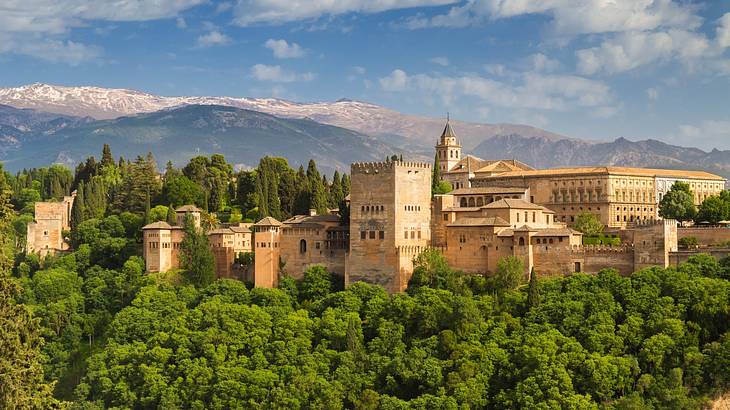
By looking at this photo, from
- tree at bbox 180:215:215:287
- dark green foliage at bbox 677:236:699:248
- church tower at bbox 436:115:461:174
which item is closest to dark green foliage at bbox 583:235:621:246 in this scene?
dark green foliage at bbox 677:236:699:248

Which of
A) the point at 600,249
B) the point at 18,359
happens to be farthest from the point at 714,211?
the point at 18,359

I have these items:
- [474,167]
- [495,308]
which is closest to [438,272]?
[495,308]

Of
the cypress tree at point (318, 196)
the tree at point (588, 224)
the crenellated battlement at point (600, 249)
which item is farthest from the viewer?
the cypress tree at point (318, 196)

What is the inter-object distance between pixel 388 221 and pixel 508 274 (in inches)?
307

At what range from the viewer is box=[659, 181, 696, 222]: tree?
6931 cm

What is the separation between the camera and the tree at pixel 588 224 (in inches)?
2640

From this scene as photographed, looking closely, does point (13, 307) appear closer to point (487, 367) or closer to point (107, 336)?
point (487, 367)

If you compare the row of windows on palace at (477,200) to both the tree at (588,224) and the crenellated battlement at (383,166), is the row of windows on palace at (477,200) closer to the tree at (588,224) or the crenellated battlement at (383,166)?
the tree at (588,224)

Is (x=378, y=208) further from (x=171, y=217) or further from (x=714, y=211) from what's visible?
(x=714, y=211)

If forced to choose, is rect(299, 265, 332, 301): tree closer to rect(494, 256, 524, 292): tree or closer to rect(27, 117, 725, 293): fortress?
rect(27, 117, 725, 293): fortress

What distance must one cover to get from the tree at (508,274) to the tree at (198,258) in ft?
62.0

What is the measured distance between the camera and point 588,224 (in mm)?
67812

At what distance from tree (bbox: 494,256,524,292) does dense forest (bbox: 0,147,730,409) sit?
0.25 feet

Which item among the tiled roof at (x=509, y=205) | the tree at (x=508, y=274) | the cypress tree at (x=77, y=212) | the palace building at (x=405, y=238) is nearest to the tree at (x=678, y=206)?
the palace building at (x=405, y=238)
